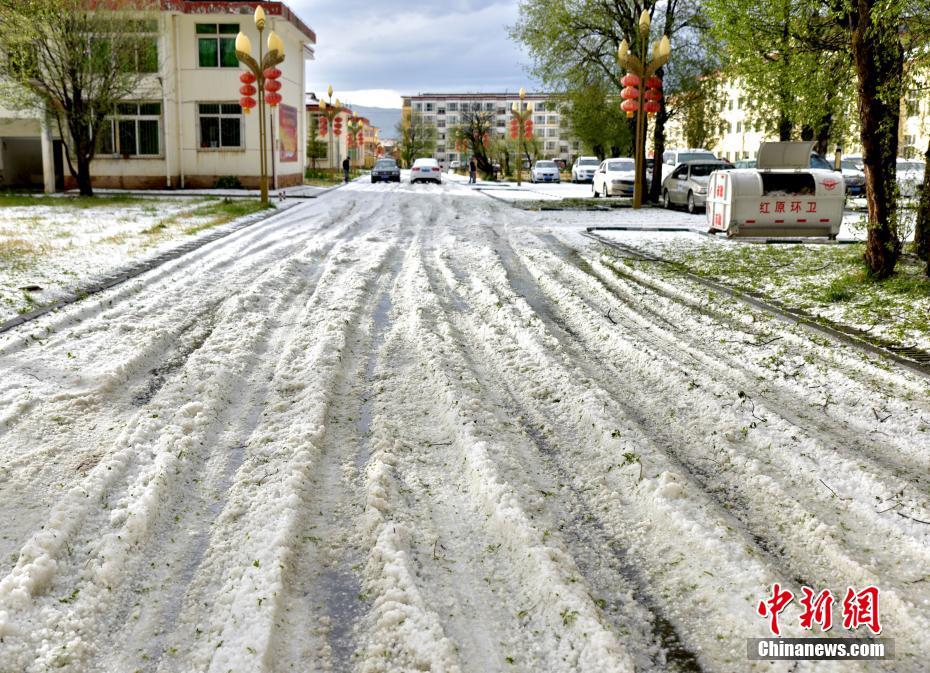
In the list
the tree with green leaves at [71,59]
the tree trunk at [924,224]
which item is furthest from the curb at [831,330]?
the tree with green leaves at [71,59]

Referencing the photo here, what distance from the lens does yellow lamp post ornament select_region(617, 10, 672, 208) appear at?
1975 centimetres

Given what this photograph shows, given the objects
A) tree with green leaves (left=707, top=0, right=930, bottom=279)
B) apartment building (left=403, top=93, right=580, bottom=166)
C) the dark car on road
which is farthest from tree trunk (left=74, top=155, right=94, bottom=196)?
apartment building (left=403, top=93, right=580, bottom=166)

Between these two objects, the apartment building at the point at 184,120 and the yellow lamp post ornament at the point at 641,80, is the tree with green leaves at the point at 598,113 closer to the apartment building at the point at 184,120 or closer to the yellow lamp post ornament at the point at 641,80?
the yellow lamp post ornament at the point at 641,80

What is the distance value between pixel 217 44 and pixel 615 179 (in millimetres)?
14809

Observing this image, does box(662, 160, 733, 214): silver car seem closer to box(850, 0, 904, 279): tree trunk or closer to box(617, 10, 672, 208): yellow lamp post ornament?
box(617, 10, 672, 208): yellow lamp post ornament

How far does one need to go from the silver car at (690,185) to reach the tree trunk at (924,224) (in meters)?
10.3

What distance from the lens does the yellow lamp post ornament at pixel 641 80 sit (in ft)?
64.8

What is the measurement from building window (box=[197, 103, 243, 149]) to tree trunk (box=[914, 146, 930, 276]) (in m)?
24.7

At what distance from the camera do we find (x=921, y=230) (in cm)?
1003

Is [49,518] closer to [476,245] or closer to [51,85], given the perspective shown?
[476,245]

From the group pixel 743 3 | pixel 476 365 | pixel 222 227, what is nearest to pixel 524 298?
pixel 476 365

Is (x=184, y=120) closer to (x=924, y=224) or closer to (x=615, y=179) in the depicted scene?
(x=615, y=179)

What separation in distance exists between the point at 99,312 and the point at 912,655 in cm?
687

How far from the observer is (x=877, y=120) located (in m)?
9.28
